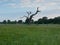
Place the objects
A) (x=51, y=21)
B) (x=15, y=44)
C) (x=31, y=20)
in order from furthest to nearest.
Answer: (x=51, y=21) → (x=31, y=20) → (x=15, y=44)

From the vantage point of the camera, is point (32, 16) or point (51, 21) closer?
point (32, 16)

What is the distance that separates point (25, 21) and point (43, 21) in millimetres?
4688

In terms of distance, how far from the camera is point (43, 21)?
4884cm

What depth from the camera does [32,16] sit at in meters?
43.9

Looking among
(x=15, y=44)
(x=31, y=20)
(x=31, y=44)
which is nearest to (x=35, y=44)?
(x=31, y=44)

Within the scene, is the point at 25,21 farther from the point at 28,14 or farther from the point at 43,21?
the point at 43,21

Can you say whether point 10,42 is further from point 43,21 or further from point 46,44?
point 43,21

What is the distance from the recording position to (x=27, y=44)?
8969mm

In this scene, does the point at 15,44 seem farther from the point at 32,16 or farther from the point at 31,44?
the point at 32,16

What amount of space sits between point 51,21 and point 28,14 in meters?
5.47

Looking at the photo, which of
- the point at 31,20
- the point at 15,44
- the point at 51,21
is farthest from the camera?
the point at 51,21

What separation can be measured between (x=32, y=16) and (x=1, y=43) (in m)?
35.1

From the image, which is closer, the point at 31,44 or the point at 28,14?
the point at 31,44

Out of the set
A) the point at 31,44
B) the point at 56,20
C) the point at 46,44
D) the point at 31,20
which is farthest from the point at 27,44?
the point at 56,20
